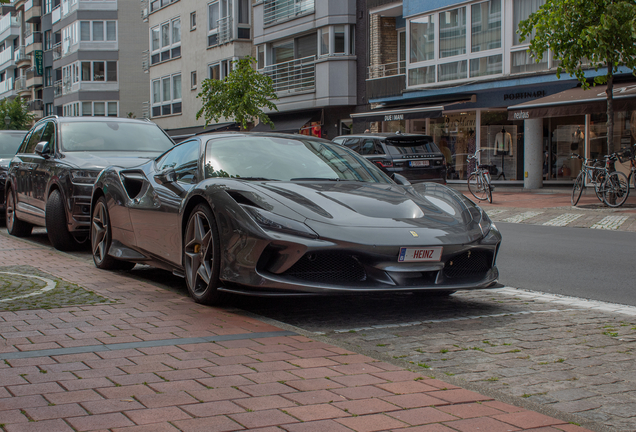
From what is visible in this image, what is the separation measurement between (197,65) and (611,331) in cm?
4108

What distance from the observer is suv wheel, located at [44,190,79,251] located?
9391mm

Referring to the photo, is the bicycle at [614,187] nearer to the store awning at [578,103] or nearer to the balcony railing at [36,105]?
the store awning at [578,103]

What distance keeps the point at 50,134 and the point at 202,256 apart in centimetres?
609

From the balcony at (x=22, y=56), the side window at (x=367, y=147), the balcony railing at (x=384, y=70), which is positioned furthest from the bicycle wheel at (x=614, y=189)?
the balcony at (x=22, y=56)

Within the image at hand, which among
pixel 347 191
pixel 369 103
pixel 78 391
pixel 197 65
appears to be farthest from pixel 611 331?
pixel 197 65

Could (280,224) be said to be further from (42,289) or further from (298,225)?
(42,289)

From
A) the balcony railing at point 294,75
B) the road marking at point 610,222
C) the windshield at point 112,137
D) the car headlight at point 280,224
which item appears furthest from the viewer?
the balcony railing at point 294,75

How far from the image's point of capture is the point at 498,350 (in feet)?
14.0

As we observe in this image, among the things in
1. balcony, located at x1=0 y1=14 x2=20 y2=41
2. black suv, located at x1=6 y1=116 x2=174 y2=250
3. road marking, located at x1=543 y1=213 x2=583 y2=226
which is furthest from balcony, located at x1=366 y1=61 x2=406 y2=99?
balcony, located at x1=0 y1=14 x2=20 y2=41

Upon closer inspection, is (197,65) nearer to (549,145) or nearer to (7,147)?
(549,145)

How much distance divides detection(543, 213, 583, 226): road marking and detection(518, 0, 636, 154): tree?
8.79ft

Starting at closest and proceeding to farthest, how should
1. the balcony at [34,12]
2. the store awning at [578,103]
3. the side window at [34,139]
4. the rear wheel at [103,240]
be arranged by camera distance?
the rear wheel at [103,240], the side window at [34,139], the store awning at [578,103], the balcony at [34,12]

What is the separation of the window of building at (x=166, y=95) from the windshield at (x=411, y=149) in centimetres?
3001

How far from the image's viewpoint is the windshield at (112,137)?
10.2m
